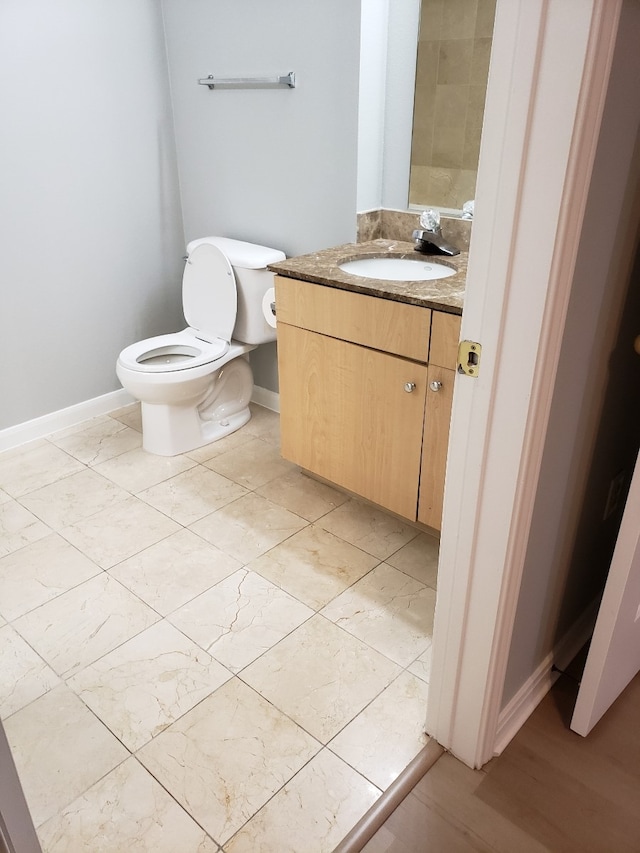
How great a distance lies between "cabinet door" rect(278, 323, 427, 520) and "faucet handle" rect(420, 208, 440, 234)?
0.54 metres

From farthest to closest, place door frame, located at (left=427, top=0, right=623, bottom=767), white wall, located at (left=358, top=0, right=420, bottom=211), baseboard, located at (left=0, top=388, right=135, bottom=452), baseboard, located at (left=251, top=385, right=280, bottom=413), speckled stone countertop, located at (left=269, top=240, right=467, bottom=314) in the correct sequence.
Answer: baseboard, located at (left=251, top=385, right=280, bottom=413) < baseboard, located at (left=0, top=388, right=135, bottom=452) < white wall, located at (left=358, top=0, right=420, bottom=211) < speckled stone countertop, located at (left=269, top=240, right=467, bottom=314) < door frame, located at (left=427, top=0, right=623, bottom=767)

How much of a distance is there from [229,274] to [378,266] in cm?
67

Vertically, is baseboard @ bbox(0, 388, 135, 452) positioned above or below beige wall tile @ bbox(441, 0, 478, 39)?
below

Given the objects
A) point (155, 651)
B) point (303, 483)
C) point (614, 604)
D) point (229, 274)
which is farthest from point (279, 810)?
point (229, 274)

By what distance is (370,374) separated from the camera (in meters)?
1.98

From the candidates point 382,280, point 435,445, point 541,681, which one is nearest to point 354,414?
point 435,445

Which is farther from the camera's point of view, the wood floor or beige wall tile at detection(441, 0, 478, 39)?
beige wall tile at detection(441, 0, 478, 39)

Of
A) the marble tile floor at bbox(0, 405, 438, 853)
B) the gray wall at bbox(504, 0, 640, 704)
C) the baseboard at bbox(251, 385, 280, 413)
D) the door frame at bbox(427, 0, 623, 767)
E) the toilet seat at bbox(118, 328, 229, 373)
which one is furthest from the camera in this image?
the baseboard at bbox(251, 385, 280, 413)

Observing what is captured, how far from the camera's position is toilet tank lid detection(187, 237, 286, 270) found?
8.30ft

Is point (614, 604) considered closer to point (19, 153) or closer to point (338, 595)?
point (338, 595)

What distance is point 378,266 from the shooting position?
7.34ft

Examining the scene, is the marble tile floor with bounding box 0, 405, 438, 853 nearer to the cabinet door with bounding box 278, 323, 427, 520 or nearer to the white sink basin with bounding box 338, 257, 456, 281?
the cabinet door with bounding box 278, 323, 427, 520

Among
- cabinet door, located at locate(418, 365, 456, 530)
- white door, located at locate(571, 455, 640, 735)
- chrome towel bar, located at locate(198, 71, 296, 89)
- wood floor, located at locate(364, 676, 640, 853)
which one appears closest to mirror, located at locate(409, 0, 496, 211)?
chrome towel bar, located at locate(198, 71, 296, 89)

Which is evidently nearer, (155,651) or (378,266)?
(155,651)
